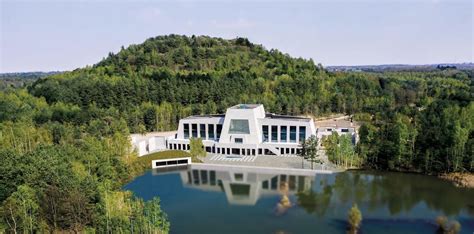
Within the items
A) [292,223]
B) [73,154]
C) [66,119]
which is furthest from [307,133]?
[66,119]

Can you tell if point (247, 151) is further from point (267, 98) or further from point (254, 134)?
point (267, 98)

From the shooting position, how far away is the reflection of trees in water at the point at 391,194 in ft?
68.4

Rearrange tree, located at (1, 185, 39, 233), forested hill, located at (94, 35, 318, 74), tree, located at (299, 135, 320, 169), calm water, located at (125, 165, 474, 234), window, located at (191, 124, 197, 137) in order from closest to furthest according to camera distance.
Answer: tree, located at (1, 185, 39, 233) < calm water, located at (125, 165, 474, 234) < tree, located at (299, 135, 320, 169) < window, located at (191, 124, 197, 137) < forested hill, located at (94, 35, 318, 74)

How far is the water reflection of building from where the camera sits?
23453 mm

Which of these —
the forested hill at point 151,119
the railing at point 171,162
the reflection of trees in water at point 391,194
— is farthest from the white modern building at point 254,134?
the reflection of trees in water at point 391,194

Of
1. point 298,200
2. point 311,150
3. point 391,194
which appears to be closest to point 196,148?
point 311,150

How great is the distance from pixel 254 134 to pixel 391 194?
12.9m

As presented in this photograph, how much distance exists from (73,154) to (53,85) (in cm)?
2891

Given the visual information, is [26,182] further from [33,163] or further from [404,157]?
[404,157]

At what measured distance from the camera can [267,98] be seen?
159 feet

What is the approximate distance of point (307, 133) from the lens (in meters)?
32.1

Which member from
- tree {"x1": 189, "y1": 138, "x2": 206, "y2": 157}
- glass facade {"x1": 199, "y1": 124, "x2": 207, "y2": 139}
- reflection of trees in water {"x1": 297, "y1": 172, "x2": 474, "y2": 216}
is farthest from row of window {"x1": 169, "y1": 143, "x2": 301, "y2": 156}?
reflection of trees in water {"x1": 297, "y1": 172, "x2": 474, "y2": 216}

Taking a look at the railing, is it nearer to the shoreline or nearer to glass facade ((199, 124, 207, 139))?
glass facade ((199, 124, 207, 139))

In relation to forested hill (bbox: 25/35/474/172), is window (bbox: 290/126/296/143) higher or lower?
lower
